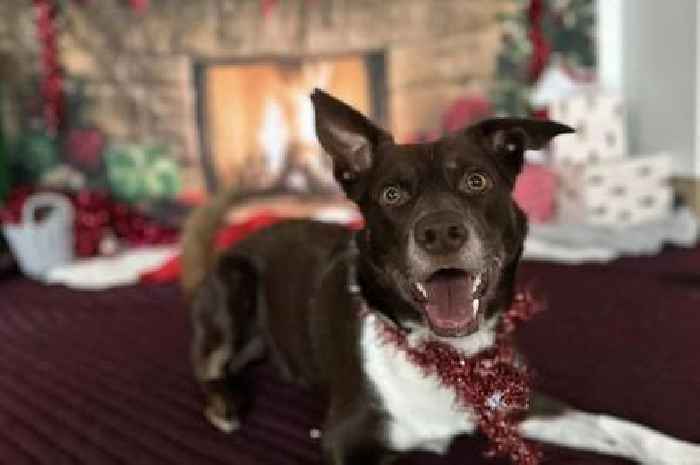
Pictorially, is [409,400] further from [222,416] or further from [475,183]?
[222,416]

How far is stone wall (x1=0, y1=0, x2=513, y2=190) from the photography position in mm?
3979

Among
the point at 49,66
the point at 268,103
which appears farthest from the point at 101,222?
the point at 268,103

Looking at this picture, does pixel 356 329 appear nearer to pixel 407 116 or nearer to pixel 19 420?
pixel 19 420

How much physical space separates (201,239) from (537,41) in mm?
2336

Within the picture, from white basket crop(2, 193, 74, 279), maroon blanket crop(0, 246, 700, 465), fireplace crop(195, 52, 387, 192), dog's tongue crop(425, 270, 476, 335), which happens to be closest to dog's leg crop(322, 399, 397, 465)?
maroon blanket crop(0, 246, 700, 465)

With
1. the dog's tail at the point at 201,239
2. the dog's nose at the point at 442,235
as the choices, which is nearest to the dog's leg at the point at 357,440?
the dog's nose at the point at 442,235

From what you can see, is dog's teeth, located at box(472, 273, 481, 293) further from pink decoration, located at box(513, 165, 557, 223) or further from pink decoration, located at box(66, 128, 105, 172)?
pink decoration, located at box(66, 128, 105, 172)

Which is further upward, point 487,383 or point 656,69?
point 656,69

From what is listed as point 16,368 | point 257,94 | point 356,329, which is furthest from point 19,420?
point 257,94

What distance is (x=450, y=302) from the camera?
1.39 m

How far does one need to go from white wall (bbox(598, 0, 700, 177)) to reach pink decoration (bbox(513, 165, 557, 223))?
2.02 feet

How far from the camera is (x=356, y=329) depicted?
5.17ft

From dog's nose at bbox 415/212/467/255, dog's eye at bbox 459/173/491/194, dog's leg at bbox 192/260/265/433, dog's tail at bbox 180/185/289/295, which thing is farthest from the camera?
dog's tail at bbox 180/185/289/295

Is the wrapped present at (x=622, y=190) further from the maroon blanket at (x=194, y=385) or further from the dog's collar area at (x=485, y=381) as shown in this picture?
the dog's collar area at (x=485, y=381)
